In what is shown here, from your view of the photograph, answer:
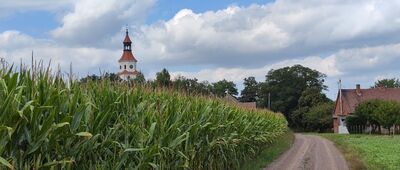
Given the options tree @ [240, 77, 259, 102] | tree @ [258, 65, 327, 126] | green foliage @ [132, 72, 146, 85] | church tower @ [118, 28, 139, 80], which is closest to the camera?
green foliage @ [132, 72, 146, 85]

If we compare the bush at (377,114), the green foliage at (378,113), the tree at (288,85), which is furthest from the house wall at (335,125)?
the tree at (288,85)

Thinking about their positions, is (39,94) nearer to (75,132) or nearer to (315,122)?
(75,132)

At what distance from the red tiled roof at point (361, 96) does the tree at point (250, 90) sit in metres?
35.3

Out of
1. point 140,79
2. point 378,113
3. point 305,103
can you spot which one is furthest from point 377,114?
point 140,79

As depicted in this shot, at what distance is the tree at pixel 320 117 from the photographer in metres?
97.6

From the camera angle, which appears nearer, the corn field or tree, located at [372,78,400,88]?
the corn field

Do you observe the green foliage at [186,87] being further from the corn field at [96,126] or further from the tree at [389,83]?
the tree at [389,83]

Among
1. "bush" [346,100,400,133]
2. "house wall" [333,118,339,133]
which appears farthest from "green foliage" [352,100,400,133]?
"house wall" [333,118,339,133]

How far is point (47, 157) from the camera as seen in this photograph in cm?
604

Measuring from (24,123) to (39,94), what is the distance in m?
0.61

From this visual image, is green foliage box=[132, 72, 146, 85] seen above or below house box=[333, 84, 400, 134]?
below

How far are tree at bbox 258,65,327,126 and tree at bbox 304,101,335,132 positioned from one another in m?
17.0

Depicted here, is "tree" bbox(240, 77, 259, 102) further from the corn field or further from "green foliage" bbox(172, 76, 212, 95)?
the corn field

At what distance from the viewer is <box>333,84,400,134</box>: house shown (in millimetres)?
92719
